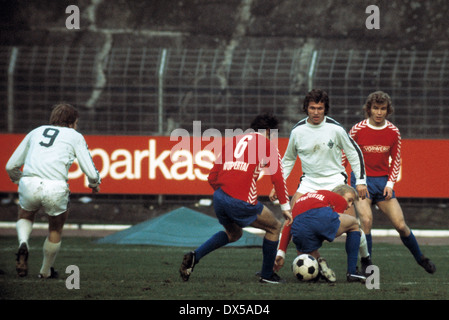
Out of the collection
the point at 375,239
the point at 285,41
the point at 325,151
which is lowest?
the point at 375,239

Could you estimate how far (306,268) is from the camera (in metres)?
8.06

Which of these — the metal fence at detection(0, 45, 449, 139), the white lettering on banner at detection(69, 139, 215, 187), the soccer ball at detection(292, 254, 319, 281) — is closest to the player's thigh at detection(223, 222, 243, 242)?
the soccer ball at detection(292, 254, 319, 281)

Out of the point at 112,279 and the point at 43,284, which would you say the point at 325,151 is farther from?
the point at 43,284

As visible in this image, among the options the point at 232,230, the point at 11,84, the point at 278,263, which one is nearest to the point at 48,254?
the point at 232,230

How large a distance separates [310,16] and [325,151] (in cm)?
1152

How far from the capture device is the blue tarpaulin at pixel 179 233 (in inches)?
484

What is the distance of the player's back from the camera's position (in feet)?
27.2

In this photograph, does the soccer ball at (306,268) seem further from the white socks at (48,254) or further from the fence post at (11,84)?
the fence post at (11,84)

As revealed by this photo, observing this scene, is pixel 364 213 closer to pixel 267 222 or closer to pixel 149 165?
pixel 267 222

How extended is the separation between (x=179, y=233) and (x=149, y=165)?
320 centimetres

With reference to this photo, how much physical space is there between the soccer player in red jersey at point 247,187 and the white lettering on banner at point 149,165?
7.00m

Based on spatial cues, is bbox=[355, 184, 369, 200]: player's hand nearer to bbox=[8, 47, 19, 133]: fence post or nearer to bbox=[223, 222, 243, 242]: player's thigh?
bbox=[223, 222, 243, 242]: player's thigh
